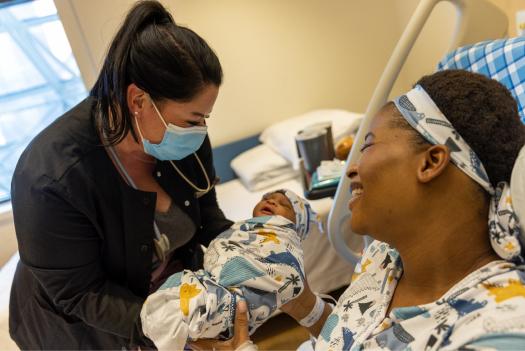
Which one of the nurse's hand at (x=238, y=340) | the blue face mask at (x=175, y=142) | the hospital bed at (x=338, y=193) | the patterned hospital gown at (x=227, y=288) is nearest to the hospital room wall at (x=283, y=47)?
the hospital bed at (x=338, y=193)

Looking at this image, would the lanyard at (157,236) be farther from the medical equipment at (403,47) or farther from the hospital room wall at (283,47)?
the hospital room wall at (283,47)

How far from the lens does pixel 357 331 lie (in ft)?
3.09

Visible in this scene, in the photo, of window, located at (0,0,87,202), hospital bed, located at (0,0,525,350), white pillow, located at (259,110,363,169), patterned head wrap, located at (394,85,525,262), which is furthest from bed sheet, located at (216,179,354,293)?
window, located at (0,0,87,202)

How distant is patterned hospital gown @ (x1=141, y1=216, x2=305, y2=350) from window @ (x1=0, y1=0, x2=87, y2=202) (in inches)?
92.7

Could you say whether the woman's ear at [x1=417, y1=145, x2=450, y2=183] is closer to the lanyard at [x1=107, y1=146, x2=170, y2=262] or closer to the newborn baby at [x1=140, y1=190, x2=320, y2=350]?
the newborn baby at [x1=140, y1=190, x2=320, y2=350]

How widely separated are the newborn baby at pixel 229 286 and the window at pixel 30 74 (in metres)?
2.33

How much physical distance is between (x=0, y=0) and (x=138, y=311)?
2631 mm

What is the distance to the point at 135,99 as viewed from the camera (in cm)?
115

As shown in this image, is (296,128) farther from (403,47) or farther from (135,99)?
(135,99)

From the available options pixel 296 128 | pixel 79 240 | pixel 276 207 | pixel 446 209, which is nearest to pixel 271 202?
pixel 276 207

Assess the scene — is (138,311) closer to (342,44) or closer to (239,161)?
(239,161)

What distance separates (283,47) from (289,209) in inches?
76.0

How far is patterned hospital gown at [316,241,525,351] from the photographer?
2.25 ft

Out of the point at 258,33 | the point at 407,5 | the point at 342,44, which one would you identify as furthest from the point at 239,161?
the point at 407,5
